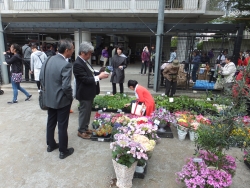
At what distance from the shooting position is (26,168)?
10.1 feet

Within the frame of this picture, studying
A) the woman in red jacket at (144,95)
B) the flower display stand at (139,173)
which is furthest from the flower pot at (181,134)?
the flower display stand at (139,173)

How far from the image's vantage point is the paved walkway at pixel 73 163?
9.18ft

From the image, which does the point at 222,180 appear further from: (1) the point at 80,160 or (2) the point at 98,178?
(1) the point at 80,160

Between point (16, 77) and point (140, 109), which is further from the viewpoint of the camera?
point (16, 77)

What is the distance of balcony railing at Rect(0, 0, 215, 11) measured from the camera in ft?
40.7

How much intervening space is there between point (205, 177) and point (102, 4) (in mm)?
13207

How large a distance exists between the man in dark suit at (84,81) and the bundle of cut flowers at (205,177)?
2.08m

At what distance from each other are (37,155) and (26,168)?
1.18 ft

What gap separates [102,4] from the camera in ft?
43.5

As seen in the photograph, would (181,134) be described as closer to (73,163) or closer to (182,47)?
(73,163)

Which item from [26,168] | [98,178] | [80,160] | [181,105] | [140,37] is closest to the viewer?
[98,178]

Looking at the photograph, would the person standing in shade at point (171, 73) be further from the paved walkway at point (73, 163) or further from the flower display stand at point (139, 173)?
the flower display stand at point (139, 173)

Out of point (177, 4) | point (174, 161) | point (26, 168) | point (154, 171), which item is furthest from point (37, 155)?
point (177, 4)

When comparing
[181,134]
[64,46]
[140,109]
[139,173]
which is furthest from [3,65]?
[139,173]
